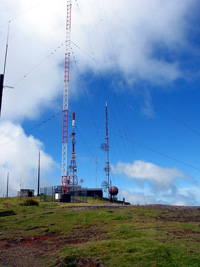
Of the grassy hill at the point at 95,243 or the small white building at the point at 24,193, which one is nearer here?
the grassy hill at the point at 95,243

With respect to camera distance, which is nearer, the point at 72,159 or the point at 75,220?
the point at 75,220

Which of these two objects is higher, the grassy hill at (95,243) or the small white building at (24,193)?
the small white building at (24,193)

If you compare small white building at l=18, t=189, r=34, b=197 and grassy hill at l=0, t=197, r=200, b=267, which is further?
small white building at l=18, t=189, r=34, b=197

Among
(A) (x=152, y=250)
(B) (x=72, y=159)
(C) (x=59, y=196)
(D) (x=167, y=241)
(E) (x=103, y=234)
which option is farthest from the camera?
(B) (x=72, y=159)

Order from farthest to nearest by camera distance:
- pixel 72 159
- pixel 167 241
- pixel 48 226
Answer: pixel 72 159 → pixel 48 226 → pixel 167 241

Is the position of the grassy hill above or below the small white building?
below

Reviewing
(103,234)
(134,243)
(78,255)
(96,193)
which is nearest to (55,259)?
(78,255)

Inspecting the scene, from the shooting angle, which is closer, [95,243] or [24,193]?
[95,243]

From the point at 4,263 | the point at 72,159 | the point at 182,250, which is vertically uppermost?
the point at 72,159

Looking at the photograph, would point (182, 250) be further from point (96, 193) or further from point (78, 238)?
point (96, 193)

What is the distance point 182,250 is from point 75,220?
11735 millimetres

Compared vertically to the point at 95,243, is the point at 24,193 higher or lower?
higher

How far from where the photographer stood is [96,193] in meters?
67.1

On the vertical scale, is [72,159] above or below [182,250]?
above
